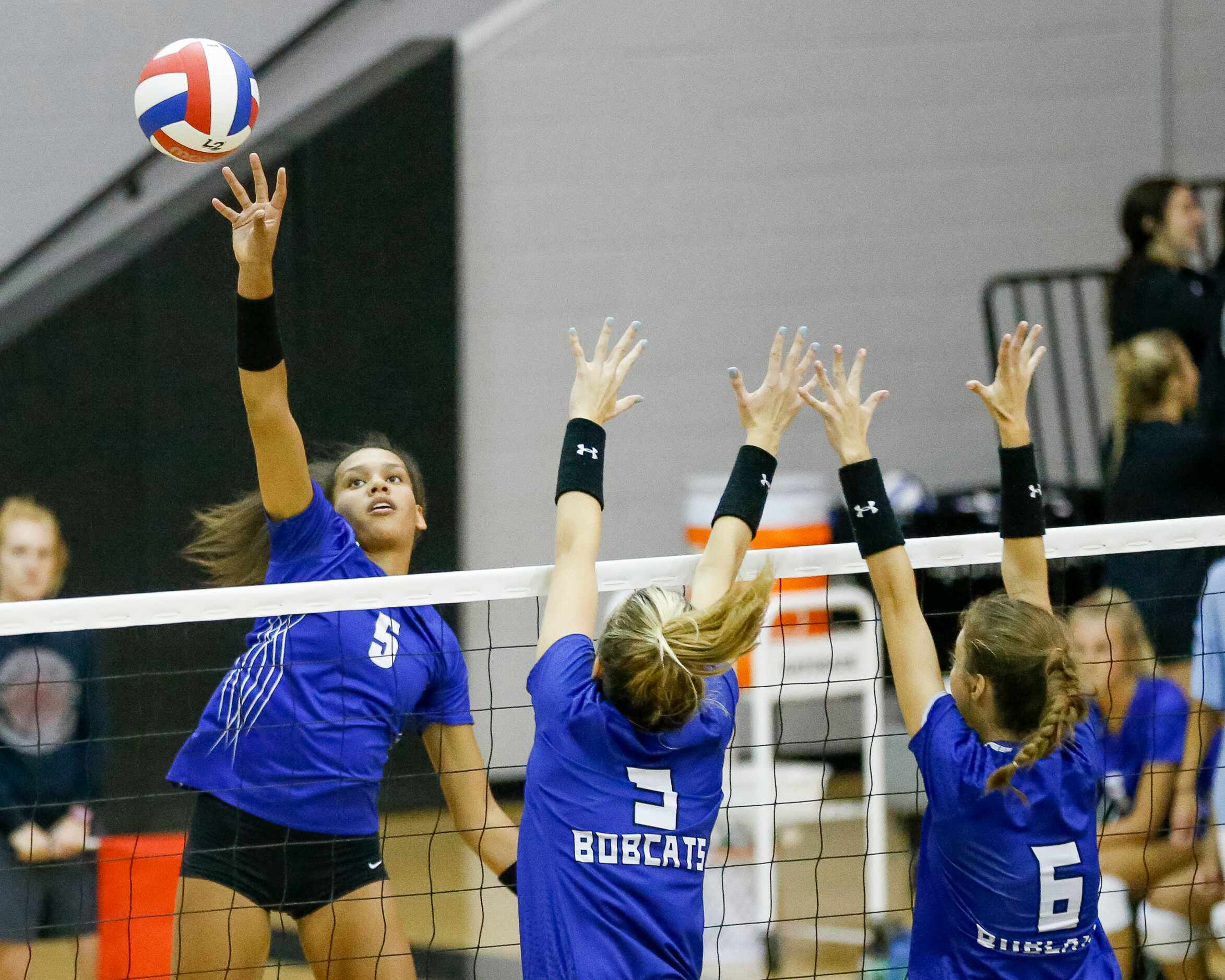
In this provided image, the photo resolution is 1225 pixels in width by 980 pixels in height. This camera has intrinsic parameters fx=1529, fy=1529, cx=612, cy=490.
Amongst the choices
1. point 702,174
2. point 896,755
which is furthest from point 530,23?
point 896,755

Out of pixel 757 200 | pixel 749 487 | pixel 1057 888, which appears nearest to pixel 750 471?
pixel 749 487

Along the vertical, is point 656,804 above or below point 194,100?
below

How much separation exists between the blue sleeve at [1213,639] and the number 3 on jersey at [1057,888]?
159cm

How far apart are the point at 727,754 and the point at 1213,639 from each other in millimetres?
1816

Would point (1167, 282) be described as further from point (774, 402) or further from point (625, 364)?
point (625, 364)

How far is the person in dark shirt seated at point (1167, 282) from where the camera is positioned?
6664 mm

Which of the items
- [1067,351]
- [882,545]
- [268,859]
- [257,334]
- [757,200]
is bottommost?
[268,859]

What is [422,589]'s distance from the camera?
3.21 metres

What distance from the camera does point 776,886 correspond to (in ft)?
19.6

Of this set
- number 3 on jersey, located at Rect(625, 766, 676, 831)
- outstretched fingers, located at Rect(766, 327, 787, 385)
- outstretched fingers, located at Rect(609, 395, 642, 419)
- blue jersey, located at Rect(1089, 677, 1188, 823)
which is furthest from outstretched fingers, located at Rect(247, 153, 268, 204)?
blue jersey, located at Rect(1089, 677, 1188, 823)

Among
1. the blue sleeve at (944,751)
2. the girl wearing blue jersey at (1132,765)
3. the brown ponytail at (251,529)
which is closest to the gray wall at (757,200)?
the girl wearing blue jersey at (1132,765)

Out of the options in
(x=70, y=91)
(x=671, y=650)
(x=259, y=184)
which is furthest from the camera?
(x=70, y=91)

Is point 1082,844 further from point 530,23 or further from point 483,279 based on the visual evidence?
point 530,23

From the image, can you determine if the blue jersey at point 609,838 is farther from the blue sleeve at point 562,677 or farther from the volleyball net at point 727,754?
the volleyball net at point 727,754
